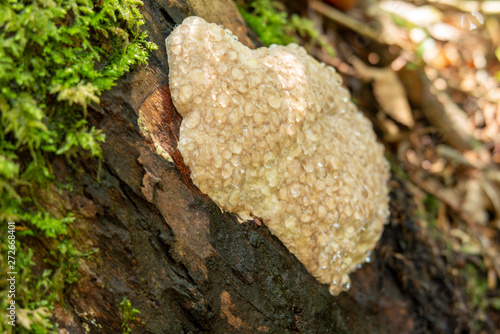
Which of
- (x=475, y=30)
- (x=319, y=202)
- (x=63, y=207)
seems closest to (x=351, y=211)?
(x=319, y=202)

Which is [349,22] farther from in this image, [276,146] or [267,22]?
[276,146]

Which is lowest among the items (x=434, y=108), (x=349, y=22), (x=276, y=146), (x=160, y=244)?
(x=434, y=108)

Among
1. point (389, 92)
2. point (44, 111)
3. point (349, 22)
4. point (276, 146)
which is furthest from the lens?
point (349, 22)

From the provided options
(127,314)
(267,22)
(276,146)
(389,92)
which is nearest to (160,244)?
(127,314)

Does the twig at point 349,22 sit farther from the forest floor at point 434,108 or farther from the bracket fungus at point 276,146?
the bracket fungus at point 276,146

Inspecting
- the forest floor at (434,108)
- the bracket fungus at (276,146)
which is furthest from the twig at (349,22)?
the bracket fungus at (276,146)

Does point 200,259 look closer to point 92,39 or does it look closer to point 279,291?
point 279,291

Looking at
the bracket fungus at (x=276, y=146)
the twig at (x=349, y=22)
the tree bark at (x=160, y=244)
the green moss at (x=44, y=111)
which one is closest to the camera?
the green moss at (x=44, y=111)
